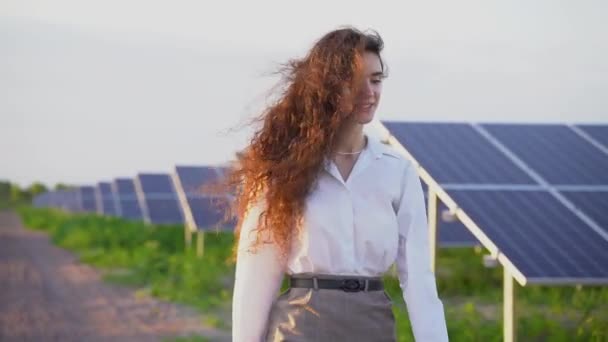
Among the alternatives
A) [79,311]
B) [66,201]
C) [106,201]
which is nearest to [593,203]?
[79,311]

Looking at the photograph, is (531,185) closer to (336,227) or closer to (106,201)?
(336,227)

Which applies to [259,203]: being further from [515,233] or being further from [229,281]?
[229,281]

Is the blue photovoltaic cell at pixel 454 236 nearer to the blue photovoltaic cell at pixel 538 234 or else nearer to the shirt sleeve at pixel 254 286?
the blue photovoltaic cell at pixel 538 234

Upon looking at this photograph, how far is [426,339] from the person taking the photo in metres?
3.23

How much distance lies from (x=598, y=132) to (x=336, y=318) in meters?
8.17

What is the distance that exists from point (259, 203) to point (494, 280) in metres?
11.9

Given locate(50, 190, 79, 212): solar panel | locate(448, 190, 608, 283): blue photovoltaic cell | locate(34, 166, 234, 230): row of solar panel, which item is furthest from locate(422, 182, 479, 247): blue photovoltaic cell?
locate(50, 190, 79, 212): solar panel

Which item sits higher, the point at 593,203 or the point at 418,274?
the point at 418,274

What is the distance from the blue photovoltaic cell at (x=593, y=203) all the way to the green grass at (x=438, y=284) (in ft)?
2.71

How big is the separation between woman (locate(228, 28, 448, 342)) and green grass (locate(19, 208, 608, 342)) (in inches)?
37.6

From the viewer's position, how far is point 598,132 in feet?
35.4

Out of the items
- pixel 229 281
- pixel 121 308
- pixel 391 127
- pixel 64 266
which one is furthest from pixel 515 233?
pixel 64 266

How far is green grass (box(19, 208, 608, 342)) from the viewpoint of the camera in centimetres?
926

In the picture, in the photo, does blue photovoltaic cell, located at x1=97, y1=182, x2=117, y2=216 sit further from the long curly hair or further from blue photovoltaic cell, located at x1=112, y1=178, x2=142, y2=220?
the long curly hair
